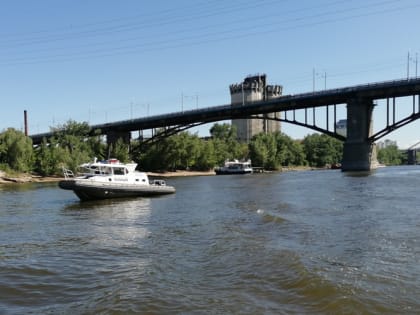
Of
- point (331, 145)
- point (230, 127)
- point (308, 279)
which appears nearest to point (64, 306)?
point (308, 279)

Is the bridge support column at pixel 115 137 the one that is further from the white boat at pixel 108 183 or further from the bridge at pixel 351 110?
the white boat at pixel 108 183

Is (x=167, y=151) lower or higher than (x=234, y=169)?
higher

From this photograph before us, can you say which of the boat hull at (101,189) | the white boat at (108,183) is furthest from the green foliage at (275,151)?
the boat hull at (101,189)

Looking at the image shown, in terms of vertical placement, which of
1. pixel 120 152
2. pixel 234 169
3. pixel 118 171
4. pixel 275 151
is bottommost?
pixel 234 169

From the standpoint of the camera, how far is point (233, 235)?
19547 mm

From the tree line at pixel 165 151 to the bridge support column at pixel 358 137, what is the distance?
41.5m

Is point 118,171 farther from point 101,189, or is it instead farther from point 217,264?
point 217,264

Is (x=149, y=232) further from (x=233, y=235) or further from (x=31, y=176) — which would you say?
(x=31, y=176)

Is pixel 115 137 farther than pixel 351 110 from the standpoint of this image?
Yes

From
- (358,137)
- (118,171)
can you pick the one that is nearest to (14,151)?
(118,171)

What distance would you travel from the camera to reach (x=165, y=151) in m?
122

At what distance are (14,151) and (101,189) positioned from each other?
5488 cm

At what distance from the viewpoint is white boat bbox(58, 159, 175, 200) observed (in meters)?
39.3

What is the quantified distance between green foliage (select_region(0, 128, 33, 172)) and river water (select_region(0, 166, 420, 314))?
2568 inches
